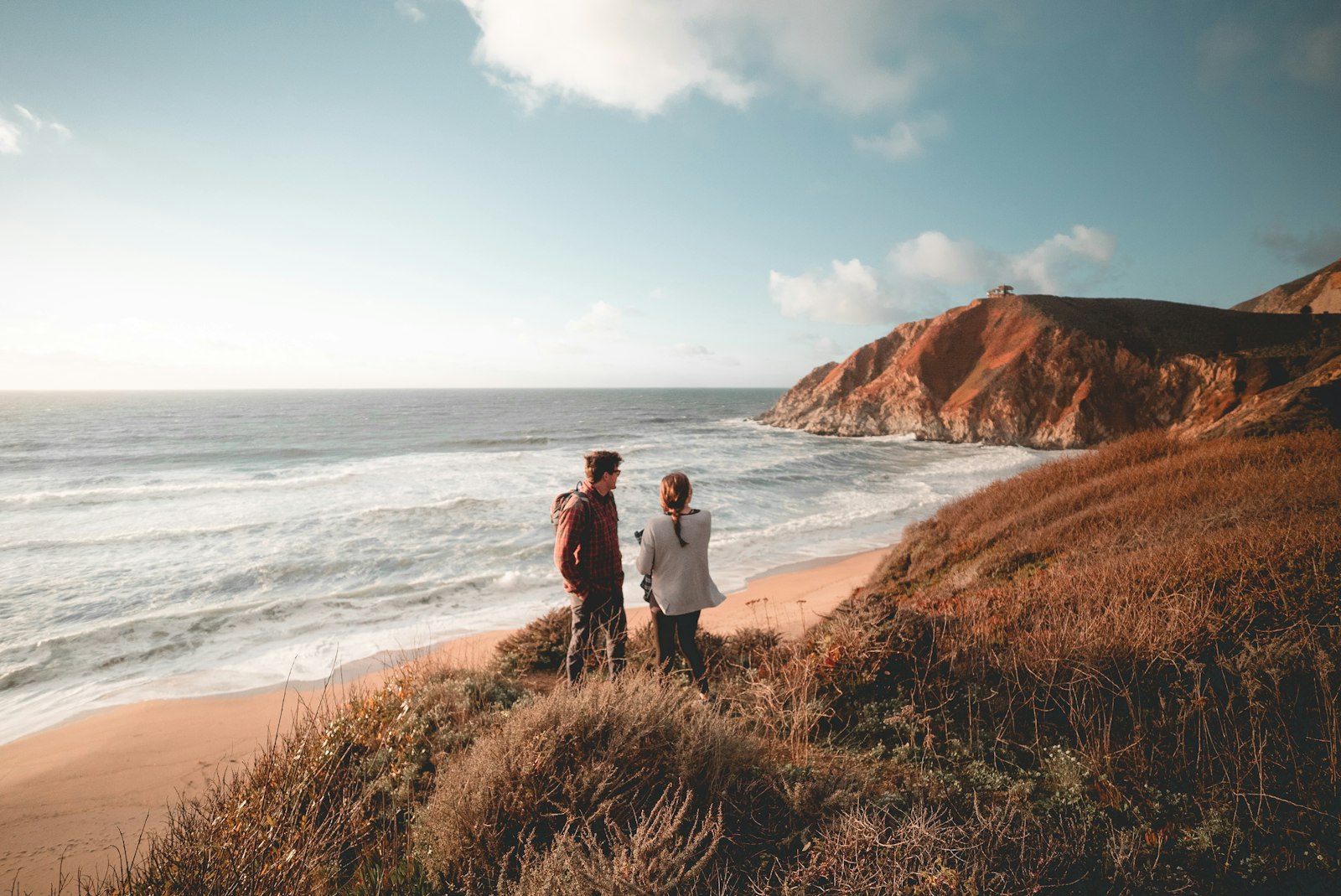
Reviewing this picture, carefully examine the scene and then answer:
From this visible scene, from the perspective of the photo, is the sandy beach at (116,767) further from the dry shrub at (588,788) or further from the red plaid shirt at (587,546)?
the red plaid shirt at (587,546)

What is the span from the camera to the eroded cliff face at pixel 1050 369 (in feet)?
112

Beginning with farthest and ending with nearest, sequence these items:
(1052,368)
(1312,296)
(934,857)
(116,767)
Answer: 1. (1312,296)
2. (1052,368)
3. (116,767)
4. (934,857)

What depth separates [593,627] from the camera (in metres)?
4.70

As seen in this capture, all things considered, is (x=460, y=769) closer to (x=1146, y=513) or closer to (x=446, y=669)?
(x=446, y=669)

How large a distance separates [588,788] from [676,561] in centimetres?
183

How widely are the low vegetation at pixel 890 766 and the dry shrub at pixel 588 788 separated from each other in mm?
16

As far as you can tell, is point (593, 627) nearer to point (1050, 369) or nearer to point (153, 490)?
point (153, 490)

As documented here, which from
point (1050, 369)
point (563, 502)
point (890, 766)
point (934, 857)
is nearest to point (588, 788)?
point (934, 857)

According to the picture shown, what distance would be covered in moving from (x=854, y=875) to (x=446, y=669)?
456cm

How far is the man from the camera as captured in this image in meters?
4.38

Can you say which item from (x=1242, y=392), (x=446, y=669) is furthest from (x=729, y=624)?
(x=1242, y=392)

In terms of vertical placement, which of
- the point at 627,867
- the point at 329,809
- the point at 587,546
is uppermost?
the point at 587,546

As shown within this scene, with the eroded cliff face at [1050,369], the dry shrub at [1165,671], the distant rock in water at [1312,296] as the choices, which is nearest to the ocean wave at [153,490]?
the dry shrub at [1165,671]

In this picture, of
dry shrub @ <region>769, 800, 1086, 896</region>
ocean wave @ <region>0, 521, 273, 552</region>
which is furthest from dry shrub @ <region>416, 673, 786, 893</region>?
ocean wave @ <region>0, 521, 273, 552</region>
